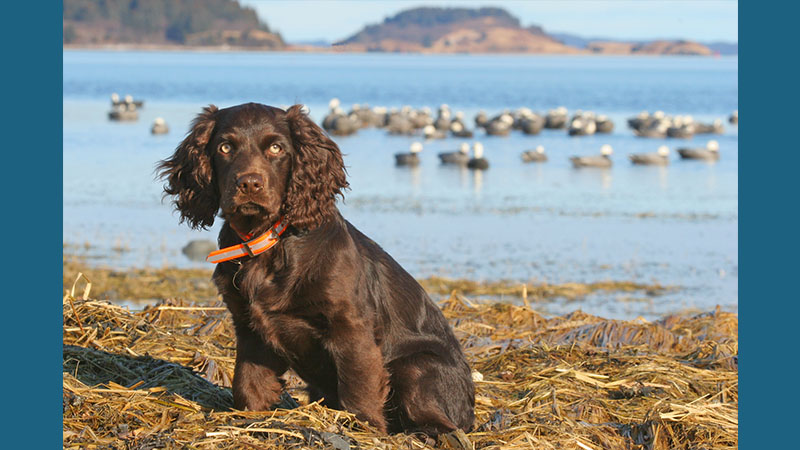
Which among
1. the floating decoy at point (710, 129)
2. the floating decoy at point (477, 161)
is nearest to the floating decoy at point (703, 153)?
the floating decoy at point (477, 161)

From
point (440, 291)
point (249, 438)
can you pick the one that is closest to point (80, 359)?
point (249, 438)

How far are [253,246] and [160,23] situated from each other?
109 metres

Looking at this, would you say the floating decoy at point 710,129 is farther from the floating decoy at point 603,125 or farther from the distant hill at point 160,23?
the distant hill at point 160,23

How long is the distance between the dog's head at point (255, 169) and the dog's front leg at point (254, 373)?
615 millimetres

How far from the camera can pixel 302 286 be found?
185 inches

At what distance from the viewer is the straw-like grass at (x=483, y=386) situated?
182 inches

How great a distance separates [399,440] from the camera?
4672mm

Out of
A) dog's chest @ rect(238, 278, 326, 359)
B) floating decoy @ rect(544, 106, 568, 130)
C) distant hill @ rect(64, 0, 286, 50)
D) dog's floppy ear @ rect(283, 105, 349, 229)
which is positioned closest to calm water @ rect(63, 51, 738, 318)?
dog's floppy ear @ rect(283, 105, 349, 229)

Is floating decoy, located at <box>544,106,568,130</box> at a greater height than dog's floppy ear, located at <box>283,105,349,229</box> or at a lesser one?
greater

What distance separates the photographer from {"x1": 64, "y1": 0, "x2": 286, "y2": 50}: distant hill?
300 ft

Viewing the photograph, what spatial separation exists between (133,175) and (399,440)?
18.6 meters

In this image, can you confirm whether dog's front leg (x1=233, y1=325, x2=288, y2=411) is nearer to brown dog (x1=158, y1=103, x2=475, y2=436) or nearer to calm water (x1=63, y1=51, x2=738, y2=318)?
brown dog (x1=158, y1=103, x2=475, y2=436)

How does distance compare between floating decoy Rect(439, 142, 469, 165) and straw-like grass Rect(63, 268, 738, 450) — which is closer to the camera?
straw-like grass Rect(63, 268, 738, 450)

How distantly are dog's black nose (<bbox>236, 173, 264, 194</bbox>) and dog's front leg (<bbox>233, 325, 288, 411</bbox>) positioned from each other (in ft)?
2.74
